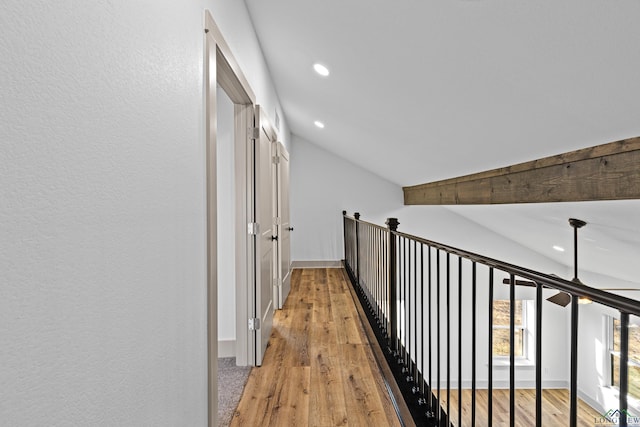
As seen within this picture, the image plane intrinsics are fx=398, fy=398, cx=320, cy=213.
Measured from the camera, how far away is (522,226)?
17.3 feet

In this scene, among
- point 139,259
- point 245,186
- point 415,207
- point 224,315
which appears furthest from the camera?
point 415,207

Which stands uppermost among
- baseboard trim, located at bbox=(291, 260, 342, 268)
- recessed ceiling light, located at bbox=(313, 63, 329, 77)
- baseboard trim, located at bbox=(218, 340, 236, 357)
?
recessed ceiling light, located at bbox=(313, 63, 329, 77)

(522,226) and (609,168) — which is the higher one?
(609,168)

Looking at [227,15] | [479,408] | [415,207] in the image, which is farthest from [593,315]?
[227,15]

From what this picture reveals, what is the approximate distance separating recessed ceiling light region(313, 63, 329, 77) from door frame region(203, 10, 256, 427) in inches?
25.3

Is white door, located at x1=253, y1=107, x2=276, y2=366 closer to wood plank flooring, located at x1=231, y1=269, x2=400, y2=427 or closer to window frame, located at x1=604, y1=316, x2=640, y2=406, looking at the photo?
wood plank flooring, located at x1=231, y1=269, x2=400, y2=427

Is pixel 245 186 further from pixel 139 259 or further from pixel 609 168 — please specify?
pixel 609 168

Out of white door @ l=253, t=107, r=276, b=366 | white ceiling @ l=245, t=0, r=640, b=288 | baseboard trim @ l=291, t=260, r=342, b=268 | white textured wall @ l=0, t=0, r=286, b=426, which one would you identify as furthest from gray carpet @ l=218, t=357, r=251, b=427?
baseboard trim @ l=291, t=260, r=342, b=268

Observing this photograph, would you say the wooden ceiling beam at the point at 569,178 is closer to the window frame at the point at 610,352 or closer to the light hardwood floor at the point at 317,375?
the light hardwood floor at the point at 317,375

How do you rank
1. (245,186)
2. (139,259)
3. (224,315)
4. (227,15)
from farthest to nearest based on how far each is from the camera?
(224,315)
(245,186)
(227,15)
(139,259)

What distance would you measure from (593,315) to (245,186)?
6.35 m

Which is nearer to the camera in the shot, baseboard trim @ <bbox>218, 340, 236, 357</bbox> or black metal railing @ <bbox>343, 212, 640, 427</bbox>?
black metal railing @ <bbox>343, 212, 640, 427</bbox>

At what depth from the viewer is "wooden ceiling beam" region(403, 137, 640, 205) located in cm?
192

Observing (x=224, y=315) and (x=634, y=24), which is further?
(x=224, y=315)
